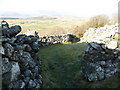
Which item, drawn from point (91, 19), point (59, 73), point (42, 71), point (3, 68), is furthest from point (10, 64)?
point (91, 19)

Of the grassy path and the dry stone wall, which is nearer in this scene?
the dry stone wall

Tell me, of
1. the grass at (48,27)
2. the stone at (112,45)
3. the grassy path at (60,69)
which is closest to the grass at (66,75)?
the grassy path at (60,69)

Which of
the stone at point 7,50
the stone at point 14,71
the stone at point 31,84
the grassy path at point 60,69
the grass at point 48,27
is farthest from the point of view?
the grass at point 48,27

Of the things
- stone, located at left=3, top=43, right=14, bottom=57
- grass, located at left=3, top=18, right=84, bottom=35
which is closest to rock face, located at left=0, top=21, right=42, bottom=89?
stone, located at left=3, top=43, right=14, bottom=57

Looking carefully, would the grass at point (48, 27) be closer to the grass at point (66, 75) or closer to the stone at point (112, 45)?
the grass at point (66, 75)

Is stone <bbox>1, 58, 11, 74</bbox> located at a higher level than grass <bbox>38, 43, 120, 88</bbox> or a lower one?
higher

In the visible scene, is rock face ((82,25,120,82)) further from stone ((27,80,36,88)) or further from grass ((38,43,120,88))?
stone ((27,80,36,88))

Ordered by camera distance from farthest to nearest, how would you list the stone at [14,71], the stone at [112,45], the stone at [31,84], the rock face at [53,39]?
the rock face at [53,39] < the stone at [112,45] < the stone at [31,84] < the stone at [14,71]

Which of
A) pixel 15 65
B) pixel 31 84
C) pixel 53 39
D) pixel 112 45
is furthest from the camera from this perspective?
pixel 53 39

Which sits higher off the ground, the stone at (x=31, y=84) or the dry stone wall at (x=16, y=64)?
the dry stone wall at (x=16, y=64)

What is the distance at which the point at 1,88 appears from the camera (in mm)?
9875

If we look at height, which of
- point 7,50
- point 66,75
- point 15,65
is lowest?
point 66,75

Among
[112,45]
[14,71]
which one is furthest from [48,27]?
[14,71]

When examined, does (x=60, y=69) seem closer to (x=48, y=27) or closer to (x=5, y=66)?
(x=5, y=66)
